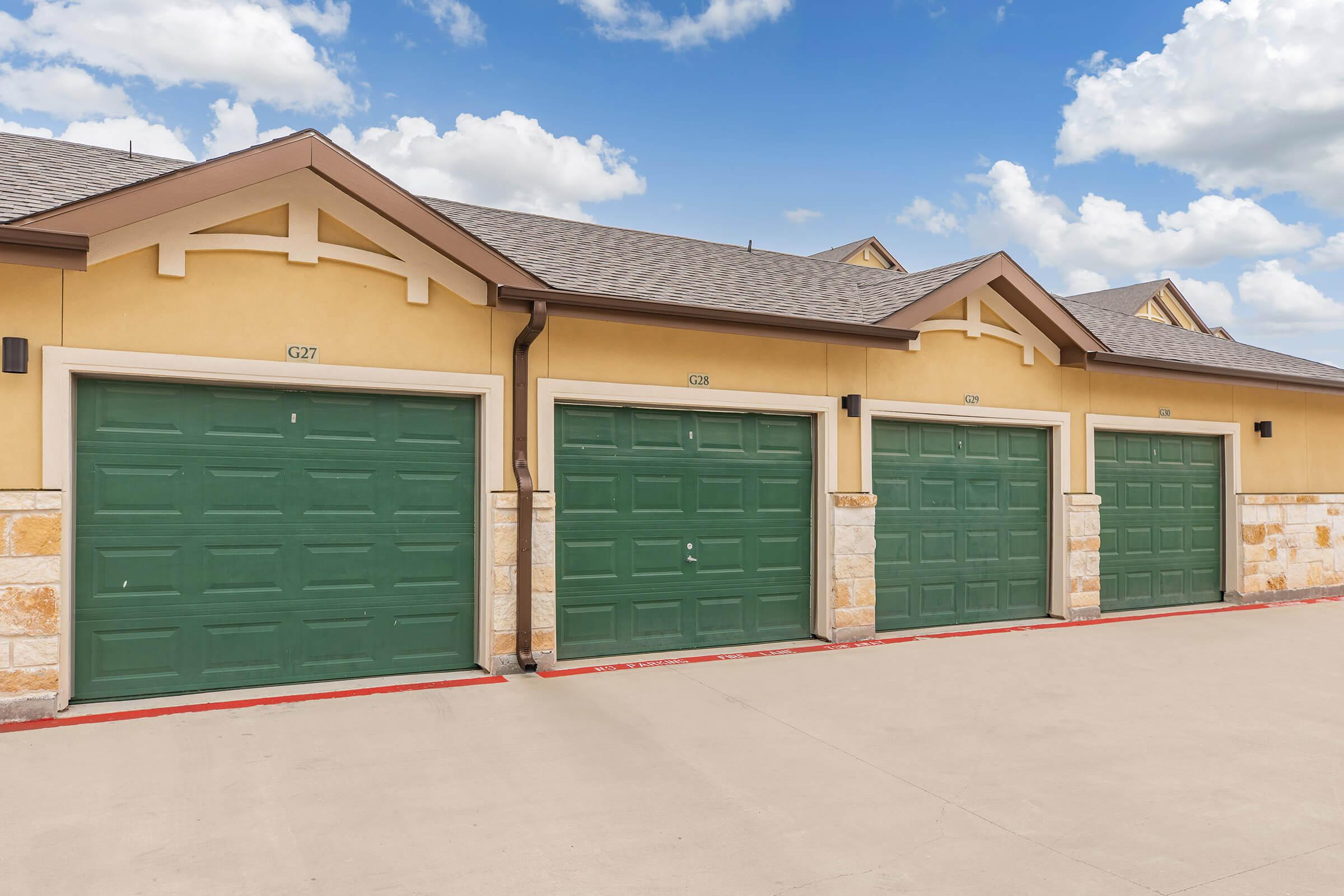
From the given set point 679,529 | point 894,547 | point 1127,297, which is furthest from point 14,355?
point 1127,297

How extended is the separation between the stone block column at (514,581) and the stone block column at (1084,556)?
6781 millimetres

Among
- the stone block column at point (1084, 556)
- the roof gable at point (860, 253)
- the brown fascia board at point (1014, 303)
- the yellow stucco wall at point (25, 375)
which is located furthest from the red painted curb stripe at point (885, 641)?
the roof gable at point (860, 253)

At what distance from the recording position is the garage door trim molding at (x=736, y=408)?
7.81m

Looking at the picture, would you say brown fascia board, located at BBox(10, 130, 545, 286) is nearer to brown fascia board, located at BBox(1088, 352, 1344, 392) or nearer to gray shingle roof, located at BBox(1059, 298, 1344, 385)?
brown fascia board, located at BBox(1088, 352, 1344, 392)

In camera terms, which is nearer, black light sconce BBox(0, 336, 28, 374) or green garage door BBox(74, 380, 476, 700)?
black light sconce BBox(0, 336, 28, 374)

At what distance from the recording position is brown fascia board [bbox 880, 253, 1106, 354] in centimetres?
928

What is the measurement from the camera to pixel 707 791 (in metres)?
4.87

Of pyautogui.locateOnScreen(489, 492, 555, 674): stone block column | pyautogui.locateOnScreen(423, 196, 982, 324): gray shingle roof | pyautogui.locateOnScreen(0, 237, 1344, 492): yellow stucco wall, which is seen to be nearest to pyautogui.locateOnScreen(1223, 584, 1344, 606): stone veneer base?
pyautogui.locateOnScreen(0, 237, 1344, 492): yellow stucco wall

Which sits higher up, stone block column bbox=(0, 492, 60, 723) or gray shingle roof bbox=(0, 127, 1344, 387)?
gray shingle roof bbox=(0, 127, 1344, 387)

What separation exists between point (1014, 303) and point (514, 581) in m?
6.96

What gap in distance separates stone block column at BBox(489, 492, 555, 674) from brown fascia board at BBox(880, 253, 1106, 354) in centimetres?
416

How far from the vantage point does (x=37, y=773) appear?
196 inches

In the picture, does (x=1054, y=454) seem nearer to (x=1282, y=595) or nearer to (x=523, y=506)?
(x=1282, y=595)

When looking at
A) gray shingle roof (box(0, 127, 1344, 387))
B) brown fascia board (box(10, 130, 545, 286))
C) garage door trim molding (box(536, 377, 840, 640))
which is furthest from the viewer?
garage door trim molding (box(536, 377, 840, 640))
